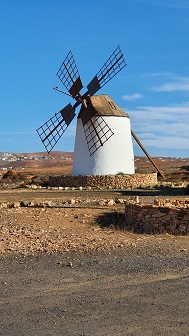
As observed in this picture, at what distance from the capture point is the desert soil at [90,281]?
6668 mm

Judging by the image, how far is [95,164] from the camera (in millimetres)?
35219

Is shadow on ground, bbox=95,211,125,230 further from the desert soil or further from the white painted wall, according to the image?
the white painted wall

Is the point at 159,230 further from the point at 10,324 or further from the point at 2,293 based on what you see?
the point at 10,324

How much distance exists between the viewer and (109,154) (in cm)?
3544

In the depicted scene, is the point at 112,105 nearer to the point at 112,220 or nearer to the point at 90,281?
the point at 112,220

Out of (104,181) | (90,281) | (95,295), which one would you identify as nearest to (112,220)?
(90,281)

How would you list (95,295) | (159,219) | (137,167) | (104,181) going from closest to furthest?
(95,295) < (159,219) < (104,181) < (137,167)

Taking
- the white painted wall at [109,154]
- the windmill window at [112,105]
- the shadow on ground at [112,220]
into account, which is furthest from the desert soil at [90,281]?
the windmill window at [112,105]

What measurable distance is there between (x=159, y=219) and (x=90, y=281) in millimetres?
5799

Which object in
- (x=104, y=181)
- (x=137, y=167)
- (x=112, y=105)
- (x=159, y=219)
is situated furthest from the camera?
(x=137, y=167)

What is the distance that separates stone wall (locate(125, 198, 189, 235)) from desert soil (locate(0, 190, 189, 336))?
2.04ft

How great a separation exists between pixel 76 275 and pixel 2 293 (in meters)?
1.57

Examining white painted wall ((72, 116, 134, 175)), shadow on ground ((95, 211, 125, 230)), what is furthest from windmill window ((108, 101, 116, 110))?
shadow on ground ((95, 211, 125, 230))

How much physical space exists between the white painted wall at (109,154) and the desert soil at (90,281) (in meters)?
19.8
